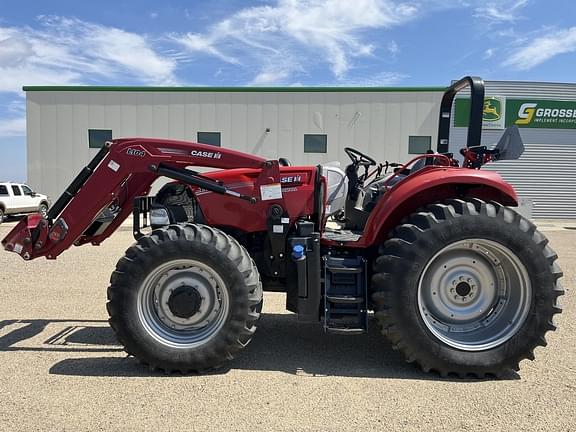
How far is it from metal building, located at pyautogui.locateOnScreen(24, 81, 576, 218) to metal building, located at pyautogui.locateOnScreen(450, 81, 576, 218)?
0.14ft

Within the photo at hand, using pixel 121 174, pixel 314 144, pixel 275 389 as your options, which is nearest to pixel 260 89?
pixel 314 144

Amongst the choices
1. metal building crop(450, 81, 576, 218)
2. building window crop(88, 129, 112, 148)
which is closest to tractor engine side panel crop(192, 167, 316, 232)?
metal building crop(450, 81, 576, 218)

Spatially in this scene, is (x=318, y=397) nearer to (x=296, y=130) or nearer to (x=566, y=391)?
(x=566, y=391)

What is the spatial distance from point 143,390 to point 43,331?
6.42 ft

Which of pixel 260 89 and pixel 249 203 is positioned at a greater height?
pixel 260 89

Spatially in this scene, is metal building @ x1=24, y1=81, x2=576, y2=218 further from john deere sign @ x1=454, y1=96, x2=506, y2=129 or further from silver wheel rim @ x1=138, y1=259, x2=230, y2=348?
silver wheel rim @ x1=138, y1=259, x2=230, y2=348

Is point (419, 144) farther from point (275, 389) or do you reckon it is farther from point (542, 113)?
point (275, 389)

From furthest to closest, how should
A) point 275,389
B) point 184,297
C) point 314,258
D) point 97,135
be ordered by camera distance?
point 97,135 < point 314,258 < point 184,297 < point 275,389

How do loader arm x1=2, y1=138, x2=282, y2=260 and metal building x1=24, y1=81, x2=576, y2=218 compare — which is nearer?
loader arm x1=2, y1=138, x2=282, y2=260

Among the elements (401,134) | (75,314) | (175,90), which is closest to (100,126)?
(175,90)

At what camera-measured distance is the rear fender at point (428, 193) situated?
3697 mm

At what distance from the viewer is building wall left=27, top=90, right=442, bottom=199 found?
18844 millimetres

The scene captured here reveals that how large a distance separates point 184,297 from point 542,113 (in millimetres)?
19752

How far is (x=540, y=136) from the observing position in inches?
760
